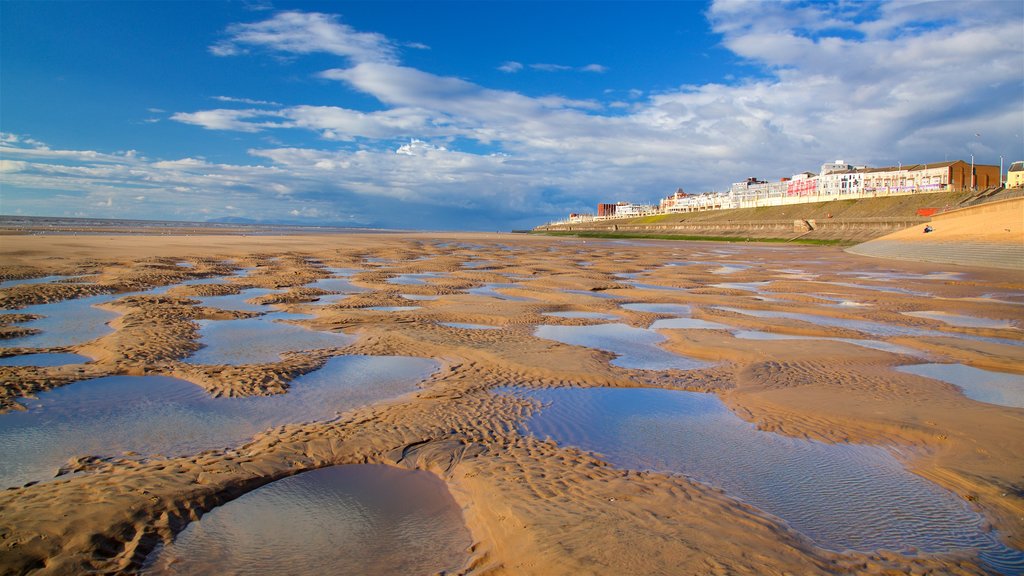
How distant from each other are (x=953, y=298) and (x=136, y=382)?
23.2 metres

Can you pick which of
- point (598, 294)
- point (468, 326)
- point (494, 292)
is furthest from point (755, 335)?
point (494, 292)

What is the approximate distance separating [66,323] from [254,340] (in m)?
4.65

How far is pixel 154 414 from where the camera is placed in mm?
7023

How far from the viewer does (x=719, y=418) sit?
24.6 ft

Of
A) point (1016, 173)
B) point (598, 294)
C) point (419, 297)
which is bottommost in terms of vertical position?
point (598, 294)

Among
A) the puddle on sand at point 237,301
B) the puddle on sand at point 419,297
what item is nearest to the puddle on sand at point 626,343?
the puddle on sand at point 419,297

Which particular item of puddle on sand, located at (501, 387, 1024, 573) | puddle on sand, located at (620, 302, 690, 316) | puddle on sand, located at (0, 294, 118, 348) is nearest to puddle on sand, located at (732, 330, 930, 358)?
puddle on sand, located at (620, 302, 690, 316)

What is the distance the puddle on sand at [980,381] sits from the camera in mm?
8406

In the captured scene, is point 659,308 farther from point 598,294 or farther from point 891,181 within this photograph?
point 891,181

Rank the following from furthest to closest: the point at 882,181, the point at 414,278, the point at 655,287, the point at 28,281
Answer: the point at 882,181, the point at 414,278, the point at 655,287, the point at 28,281

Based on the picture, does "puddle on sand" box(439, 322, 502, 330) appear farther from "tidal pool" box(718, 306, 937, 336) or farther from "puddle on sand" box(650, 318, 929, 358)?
"tidal pool" box(718, 306, 937, 336)

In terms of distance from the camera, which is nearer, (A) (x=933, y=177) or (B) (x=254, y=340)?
(B) (x=254, y=340)

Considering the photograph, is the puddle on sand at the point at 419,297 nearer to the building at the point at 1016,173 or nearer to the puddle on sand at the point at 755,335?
the puddle on sand at the point at 755,335

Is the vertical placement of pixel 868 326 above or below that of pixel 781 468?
above
